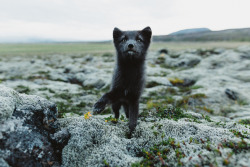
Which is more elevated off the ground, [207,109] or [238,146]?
[238,146]

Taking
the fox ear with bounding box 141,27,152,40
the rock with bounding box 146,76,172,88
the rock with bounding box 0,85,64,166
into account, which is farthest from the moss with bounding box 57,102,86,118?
the rock with bounding box 146,76,172,88

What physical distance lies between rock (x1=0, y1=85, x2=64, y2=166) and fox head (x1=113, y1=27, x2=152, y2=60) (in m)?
3.28

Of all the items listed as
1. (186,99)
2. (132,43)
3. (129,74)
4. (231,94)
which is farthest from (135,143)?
(231,94)

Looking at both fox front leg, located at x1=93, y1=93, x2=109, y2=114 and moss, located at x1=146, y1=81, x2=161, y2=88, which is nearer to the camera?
fox front leg, located at x1=93, y1=93, x2=109, y2=114

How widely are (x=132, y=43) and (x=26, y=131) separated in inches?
170

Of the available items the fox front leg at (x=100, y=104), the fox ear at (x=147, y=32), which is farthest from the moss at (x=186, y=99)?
the fox front leg at (x=100, y=104)

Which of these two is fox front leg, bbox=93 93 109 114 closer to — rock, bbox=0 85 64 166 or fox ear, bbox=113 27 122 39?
rock, bbox=0 85 64 166

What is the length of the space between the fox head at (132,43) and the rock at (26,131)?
Result: 3279 millimetres

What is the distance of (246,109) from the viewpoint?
36.1ft

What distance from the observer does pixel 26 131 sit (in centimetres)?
412

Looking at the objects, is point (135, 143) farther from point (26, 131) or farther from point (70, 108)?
point (70, 108)

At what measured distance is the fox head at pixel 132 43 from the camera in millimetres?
6465

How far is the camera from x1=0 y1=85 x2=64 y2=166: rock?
3691 mm

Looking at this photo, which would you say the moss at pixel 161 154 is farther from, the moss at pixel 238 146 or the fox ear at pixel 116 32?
the fox ear at pixel 116 32
